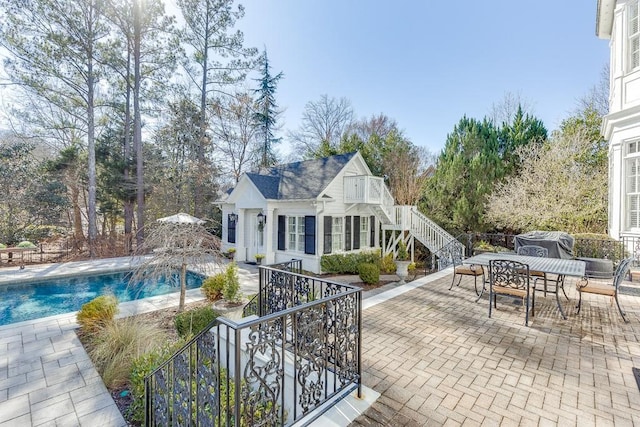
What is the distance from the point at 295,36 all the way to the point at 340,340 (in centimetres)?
1446

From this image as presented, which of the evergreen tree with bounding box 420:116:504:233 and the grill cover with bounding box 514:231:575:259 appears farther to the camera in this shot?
the evergreen tree with bounding box 420:116:504:233

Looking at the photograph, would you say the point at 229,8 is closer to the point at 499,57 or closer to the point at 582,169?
the point at 499,57

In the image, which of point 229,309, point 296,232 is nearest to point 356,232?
point 296,232

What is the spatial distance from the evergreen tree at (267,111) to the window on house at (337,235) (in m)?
11.9

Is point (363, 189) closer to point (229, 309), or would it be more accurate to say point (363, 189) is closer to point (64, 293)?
point (229, 309)

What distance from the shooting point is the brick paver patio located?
8.74 ft

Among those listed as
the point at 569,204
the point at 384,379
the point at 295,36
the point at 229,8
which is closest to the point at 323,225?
the point at 384,379

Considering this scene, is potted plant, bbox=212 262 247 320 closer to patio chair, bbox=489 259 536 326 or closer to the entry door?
patio chair, bbox=489 259 536 326

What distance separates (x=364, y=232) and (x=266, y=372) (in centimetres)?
1077

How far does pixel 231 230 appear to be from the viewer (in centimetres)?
1463

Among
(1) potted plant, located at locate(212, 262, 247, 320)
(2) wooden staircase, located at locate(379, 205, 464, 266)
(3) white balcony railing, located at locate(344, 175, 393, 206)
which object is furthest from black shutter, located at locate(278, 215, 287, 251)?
(1) potted plant, located at locate(212, 262, 247, 320)

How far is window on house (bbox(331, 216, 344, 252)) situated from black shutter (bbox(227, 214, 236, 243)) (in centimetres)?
583

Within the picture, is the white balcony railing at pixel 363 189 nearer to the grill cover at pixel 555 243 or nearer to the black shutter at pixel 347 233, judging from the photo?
→ the black shutter at pixel 347 233

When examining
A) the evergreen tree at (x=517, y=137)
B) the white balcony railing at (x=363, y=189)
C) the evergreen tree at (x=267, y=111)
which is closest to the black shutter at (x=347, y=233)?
the white balcony railing at (x=363, y=189)
